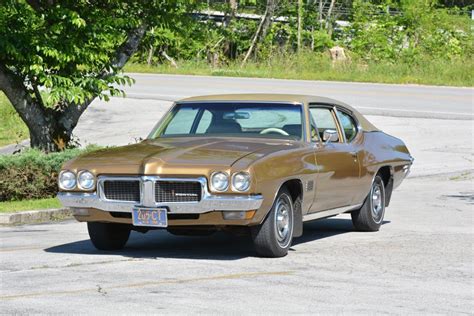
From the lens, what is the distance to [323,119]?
12.3 m

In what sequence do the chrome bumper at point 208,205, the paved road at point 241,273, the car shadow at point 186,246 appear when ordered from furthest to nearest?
the car shadow at point 186,246, the chrome bumper at point 208,205, the paved road at point 241,273

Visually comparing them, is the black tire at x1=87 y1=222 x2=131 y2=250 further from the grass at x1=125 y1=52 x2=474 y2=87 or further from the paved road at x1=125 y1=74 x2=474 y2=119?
the grass at x1=125 y1=52 x2=474 y2=87

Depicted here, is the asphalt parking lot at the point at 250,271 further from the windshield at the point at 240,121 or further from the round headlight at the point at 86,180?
the windshield at the point at 240,121

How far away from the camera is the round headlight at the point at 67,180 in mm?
10680

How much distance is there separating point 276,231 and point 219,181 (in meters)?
0.79

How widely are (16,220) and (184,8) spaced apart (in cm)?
734

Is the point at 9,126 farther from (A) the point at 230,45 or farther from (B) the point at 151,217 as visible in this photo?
(B) the point at 151,217

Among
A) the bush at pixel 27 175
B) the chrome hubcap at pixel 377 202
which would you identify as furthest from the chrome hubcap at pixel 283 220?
the bush at pixel 27 175

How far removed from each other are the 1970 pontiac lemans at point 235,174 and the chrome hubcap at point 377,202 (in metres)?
0.06

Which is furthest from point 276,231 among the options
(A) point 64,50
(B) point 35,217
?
(A) point 64,50

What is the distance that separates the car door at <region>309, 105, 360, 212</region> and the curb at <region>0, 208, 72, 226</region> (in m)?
4.03

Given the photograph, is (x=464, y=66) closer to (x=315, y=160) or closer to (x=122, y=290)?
(x=315, y=160)

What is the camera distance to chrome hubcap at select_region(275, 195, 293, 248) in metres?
10.6

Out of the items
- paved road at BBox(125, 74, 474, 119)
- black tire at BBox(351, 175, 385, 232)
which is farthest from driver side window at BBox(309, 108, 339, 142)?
paved road at BBox(125, 74, 474, 119)
